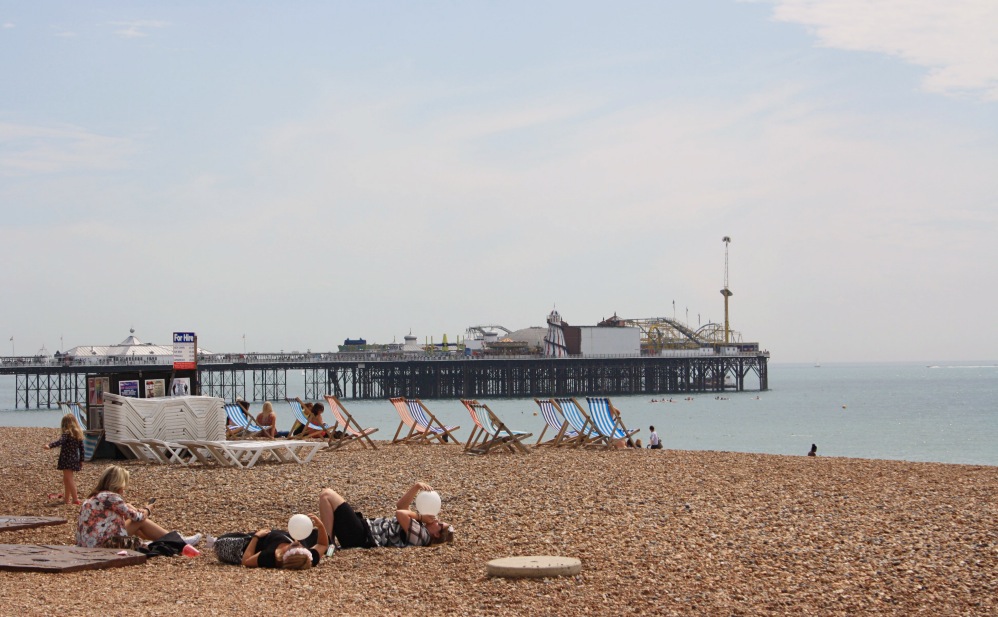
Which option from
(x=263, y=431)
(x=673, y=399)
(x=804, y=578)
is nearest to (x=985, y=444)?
(x=263, y=431)

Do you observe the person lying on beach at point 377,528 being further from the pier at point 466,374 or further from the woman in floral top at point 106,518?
the pier at point 466,374

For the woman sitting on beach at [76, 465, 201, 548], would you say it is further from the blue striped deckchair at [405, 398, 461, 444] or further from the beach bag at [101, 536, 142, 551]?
the blue striped deckchair at [405, 398, 461, 444]

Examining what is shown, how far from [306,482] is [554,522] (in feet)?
9.82

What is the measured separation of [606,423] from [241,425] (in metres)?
5.34

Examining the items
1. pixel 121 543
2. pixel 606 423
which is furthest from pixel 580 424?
pixel 121 543

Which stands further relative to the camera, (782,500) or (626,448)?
(626,448)

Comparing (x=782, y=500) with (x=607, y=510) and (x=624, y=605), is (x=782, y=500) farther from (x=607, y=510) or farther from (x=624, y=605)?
(x=624, y=605)

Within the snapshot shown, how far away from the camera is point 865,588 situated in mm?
5102

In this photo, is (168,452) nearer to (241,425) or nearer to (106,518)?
(241,425)

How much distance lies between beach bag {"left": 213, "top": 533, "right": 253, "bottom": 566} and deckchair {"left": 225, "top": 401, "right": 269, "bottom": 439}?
26.0 ft

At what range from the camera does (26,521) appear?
754 cm

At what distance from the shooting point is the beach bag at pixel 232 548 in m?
6.08

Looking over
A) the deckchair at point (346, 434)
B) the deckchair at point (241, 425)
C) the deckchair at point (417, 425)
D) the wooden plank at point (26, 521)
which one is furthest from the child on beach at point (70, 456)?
the deckchair at point (417, 425)

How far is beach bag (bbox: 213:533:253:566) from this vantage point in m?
6.08
